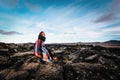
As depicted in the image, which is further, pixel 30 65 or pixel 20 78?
pixel 30 65

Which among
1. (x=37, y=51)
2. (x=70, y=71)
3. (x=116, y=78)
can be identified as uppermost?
(x=37, y=51)

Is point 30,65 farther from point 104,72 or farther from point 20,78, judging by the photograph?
point 104,72

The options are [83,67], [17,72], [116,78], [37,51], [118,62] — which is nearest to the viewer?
[17,72]

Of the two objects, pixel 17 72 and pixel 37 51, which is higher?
pixel 37 51

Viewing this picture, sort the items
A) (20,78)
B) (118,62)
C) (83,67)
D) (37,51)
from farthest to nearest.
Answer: (118,62) < (37,51) < (83,67) < (20,78)

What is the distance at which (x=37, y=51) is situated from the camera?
15648 mm

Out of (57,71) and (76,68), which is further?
(76,68)

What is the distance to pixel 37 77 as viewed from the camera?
461 inches

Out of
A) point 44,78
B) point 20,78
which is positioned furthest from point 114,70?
point 20,78

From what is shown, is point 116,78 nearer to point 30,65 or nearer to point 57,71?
point 57,71

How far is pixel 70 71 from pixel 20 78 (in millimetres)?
5025

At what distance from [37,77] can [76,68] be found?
4.35 m

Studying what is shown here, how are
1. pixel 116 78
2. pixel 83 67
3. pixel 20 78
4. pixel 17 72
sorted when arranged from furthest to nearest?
pixel 83 67 → pixel 116 78 → pixel 17 72 → pixel 20 78

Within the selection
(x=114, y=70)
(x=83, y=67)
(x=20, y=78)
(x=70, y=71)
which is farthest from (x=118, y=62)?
(x=20, y=78)
